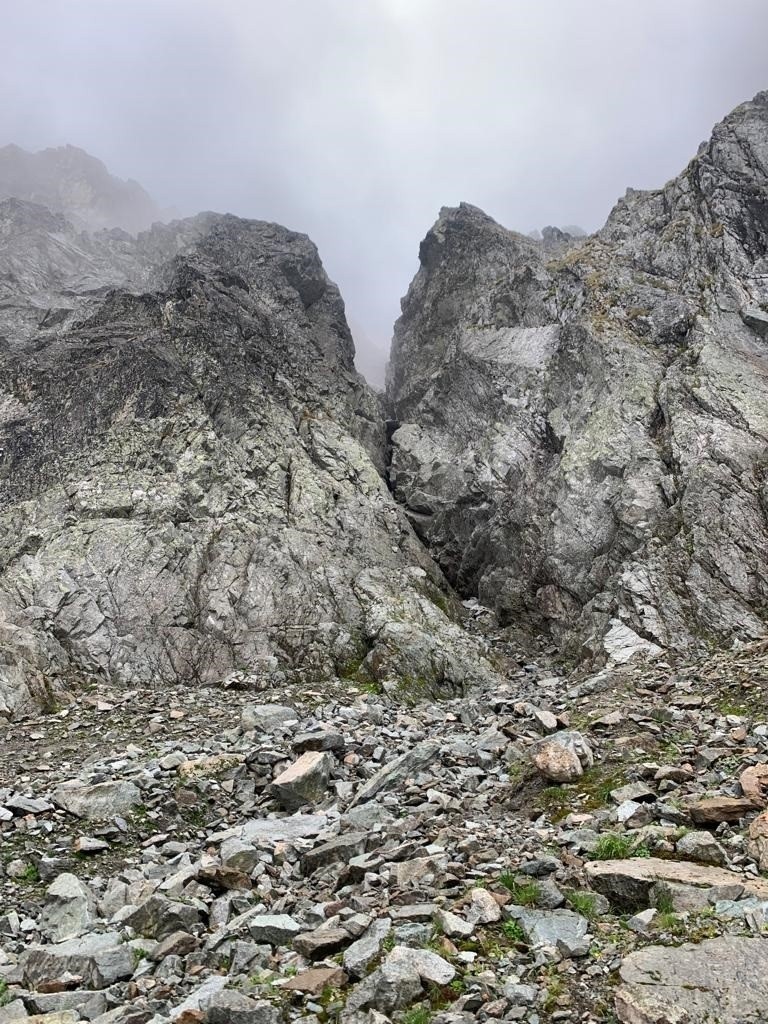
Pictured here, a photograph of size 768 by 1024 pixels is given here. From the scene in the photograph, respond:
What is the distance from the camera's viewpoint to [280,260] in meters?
60.6

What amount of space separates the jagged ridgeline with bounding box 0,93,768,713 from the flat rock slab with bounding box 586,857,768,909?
18.8 meters

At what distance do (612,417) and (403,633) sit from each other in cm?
1884

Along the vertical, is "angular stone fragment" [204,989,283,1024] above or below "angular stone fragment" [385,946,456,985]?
below

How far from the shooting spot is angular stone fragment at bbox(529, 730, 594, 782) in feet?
45.1

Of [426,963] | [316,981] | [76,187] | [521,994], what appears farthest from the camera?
[76,187]

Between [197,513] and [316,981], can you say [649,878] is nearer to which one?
[316,981]

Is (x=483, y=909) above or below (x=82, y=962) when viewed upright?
above

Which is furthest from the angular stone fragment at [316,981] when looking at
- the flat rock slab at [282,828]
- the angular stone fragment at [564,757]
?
the angular stone fragment at [564,757]

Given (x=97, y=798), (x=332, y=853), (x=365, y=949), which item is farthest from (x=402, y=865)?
(x=97, y=798)

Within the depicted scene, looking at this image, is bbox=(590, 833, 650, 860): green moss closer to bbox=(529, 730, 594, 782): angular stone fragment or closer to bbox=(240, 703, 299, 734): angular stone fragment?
bbox=(529, 730, 594, 782): angular stone fragment

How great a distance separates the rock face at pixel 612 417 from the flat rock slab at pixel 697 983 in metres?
20.7

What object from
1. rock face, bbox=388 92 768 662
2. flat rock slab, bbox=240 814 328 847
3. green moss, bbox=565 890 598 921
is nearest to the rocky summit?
green moss, bbox=565 890 598 921

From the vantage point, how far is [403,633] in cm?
2991

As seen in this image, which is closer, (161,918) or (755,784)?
(161,918)
